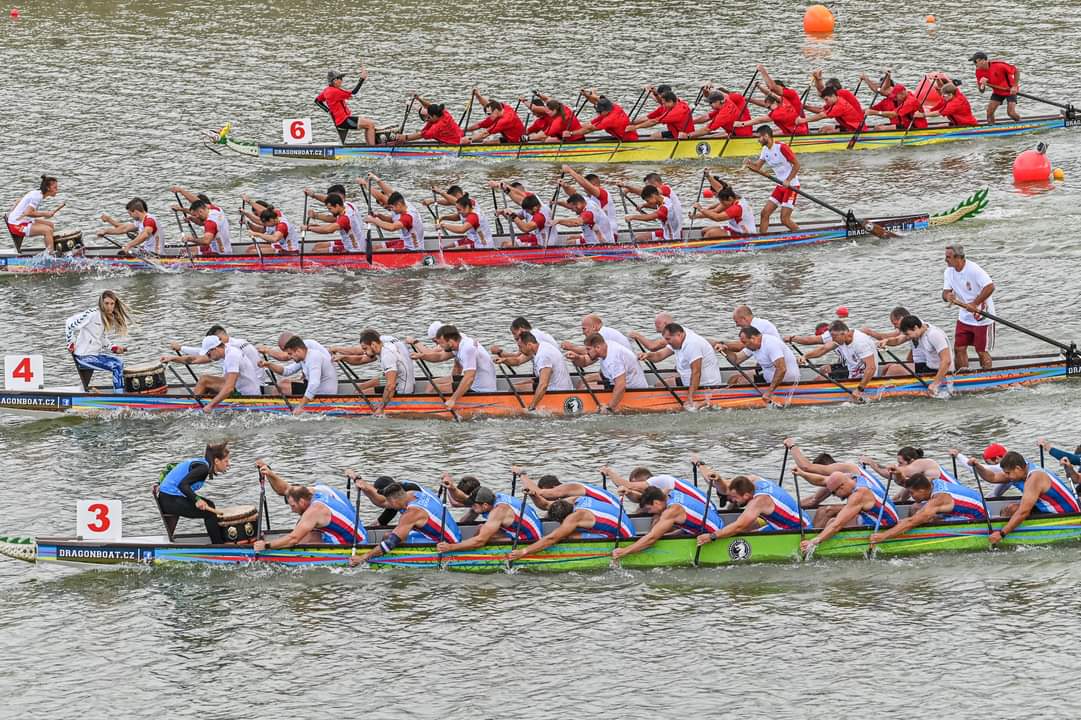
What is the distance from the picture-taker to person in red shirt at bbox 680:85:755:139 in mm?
36312

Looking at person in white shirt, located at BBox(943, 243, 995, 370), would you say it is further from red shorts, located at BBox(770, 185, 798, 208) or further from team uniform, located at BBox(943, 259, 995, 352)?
red shorts, located at BBox(770, 185, 798, 208)

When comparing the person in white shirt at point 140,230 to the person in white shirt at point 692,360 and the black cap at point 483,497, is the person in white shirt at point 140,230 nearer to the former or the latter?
the person in white shirt at point 692,360

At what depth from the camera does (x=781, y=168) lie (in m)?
31.5

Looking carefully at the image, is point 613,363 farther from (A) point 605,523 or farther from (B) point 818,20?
(B) point 818,20

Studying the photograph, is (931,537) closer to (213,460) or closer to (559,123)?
(213,460)

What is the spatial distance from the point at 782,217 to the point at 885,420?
27.6 ft

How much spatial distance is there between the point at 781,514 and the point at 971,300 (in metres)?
6.45

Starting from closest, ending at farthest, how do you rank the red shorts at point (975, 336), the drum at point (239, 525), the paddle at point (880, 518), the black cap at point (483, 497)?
1. the paddle at point (880, 518)
2. the black cap at point (483, 497)
3. the drum at point (239, 525)
4. the red shorts at point (975, 336)

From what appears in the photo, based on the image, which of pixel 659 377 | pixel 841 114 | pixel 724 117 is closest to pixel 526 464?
pixel 659 377

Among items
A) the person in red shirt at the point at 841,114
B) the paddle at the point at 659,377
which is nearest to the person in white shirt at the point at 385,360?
the paddle at the point at 659,377

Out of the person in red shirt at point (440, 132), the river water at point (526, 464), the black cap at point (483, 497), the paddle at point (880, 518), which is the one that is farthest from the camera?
the person in red shirt at point (440, 132)

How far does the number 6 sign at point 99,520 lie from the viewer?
19.9 meters

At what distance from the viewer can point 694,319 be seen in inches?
1114

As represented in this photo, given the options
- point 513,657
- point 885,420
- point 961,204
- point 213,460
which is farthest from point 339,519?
point 961,204
